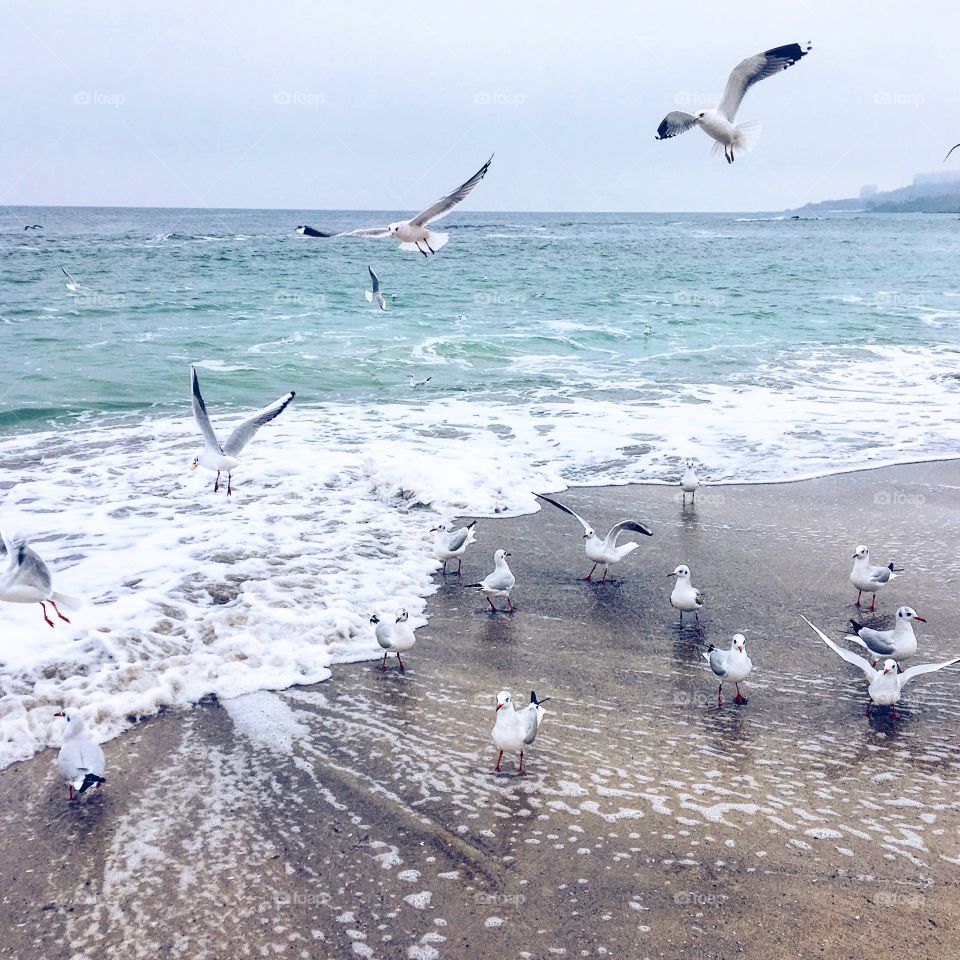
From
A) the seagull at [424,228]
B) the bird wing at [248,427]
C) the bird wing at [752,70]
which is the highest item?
the bird wing at [752,70]

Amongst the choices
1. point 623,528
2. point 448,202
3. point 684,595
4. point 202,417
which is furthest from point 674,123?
point 202,417

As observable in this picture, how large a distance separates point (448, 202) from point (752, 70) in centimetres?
258

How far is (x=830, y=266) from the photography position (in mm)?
42406

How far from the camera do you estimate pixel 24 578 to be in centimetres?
520

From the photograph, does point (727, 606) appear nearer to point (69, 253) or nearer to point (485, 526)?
point (485, 526)

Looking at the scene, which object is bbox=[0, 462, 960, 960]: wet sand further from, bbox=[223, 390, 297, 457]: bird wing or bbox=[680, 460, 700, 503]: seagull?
bbox=[223, 390, 297, 457]: bird wing

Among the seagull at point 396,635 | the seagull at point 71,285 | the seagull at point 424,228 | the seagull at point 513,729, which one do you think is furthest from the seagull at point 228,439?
the seagull at point 71,285

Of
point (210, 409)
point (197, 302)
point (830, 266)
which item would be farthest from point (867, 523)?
point (830, 266)

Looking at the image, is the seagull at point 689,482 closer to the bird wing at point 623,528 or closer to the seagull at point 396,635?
the bird wing at point 623,528

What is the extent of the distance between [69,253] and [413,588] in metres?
43.1

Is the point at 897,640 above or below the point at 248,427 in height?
below

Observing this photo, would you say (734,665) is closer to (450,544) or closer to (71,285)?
(450,544)

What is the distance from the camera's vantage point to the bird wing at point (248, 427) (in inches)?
308

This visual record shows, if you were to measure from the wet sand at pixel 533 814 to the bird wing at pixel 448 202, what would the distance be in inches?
135
